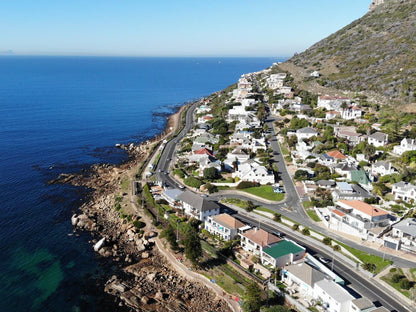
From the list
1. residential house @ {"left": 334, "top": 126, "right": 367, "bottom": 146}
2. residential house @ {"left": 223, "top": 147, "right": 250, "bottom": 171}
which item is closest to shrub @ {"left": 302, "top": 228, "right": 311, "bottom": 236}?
residential house @ {"left": 223, "top": 147, "right": 250, "bottom": 171}

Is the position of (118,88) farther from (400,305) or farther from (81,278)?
(400,305)

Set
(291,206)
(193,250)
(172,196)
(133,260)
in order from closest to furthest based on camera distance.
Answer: (193,250)
(133,260)
(291,206)
(172,196)

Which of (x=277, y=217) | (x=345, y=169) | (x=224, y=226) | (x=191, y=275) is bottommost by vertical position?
(x=191, y=275)

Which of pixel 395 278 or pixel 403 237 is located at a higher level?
pixel 403 237

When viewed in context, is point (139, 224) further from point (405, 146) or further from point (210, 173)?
point (405, 146)

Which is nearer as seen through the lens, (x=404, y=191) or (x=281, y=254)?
(x=281, y=254)

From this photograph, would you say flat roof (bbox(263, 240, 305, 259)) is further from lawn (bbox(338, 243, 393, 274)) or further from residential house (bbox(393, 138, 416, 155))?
residential house (bbox(393, 138, 416, 155))

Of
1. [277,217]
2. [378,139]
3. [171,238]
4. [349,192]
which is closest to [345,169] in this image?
[349,192]
